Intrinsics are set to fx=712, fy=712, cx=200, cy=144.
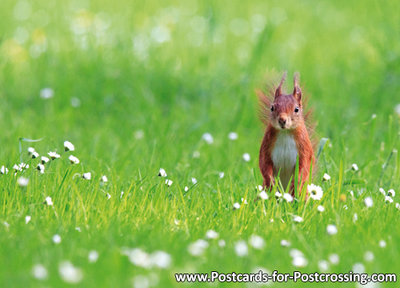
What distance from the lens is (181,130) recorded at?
6246 mm

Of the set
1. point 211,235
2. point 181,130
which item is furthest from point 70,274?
point 181,130

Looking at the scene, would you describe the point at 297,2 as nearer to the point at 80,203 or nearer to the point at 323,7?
the point at 323,7

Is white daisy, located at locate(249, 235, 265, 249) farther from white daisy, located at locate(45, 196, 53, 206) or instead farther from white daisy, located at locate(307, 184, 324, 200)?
white daisy, located at locate(45, 196, 53, 206)

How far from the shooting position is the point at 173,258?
3.33 meters

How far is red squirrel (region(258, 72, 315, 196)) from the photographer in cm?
395

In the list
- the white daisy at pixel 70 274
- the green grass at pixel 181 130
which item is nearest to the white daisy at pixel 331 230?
the green grass at pixel 181 130

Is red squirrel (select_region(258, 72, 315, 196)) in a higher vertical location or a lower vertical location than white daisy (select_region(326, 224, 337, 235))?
higher

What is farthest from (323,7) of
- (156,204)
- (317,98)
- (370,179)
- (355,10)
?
(156,204)

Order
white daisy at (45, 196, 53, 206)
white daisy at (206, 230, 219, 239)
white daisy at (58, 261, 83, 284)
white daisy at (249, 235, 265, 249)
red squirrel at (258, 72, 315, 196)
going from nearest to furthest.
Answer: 1. white daisy at (58, 261, 83, 284)
2. white daisy at (249, 235, 265, 249)
3. white daisy at (206, 230, 219, 239)
4. white daisy at (45, 196, 53, 206)
5. red squirrel at (258, 72, 315, 196)

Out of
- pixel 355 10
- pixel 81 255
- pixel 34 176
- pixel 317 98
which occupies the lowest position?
pixel 81 255

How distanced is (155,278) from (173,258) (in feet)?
1.27

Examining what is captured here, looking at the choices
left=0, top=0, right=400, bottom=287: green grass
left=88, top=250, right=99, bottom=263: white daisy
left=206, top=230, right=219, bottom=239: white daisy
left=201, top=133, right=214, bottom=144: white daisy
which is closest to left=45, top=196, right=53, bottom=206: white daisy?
left=0, top=0, right=400, bottom=287: green grass

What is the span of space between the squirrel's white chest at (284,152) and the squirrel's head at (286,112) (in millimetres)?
97

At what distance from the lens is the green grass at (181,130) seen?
11.5 feet
